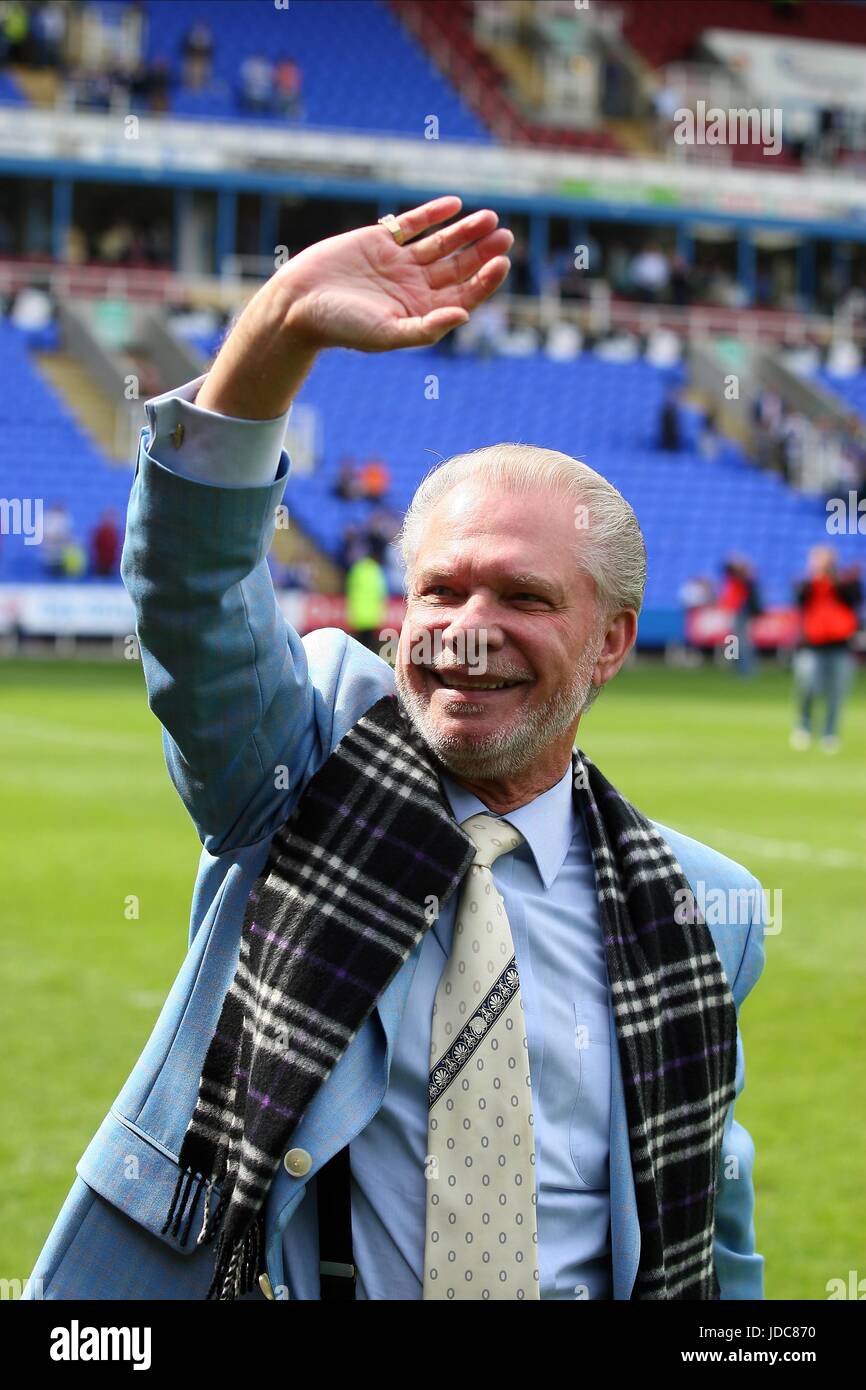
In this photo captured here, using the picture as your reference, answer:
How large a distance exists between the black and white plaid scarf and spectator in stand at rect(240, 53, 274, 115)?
37630mm

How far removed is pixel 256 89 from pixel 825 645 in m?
23.9

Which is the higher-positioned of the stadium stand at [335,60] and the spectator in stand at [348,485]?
the stadium stand at [335,60]

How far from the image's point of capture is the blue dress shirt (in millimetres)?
2254

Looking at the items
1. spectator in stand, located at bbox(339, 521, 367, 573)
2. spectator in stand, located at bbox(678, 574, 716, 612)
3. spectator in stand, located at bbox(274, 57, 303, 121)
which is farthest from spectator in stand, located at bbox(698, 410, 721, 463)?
spectator in stand, located at bbox(274, 57, 303, 121)

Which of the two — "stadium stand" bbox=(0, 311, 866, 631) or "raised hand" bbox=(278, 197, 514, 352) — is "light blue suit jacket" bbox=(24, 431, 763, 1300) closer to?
"raised hand" bbox=(278, 197, 514, 352)

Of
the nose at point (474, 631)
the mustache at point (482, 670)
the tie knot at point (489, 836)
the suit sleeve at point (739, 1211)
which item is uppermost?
the nose at point (474, 631)

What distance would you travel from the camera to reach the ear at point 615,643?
2736 mm

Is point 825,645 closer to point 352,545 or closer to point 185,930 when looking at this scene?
point 185,930

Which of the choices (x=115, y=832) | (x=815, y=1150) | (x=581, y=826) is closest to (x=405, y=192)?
(x=115, y=832)

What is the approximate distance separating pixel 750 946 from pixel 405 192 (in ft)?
118

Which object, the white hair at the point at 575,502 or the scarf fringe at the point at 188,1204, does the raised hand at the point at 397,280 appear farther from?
the scarf fringe at the point at 188,1204

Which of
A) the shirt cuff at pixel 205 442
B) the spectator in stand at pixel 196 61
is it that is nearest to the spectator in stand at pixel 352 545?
the spectator in stand at pixel 196 61

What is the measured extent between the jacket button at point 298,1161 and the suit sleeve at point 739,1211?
74cm

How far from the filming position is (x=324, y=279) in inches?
86.7
